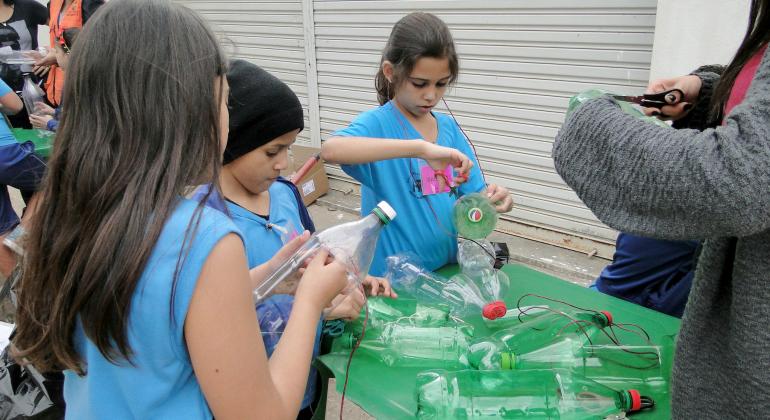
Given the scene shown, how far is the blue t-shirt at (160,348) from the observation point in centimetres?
95

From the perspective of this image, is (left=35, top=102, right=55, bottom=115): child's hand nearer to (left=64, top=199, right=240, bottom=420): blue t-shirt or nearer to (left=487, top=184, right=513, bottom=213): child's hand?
(left=487, top=184, right=513, bottom=213): child's hand

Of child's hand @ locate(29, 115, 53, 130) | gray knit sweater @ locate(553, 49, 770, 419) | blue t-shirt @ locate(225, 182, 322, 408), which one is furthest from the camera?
child's hand @ locate(29, 115, 53, 130)

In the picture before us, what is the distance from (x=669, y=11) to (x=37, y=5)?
18.2ft

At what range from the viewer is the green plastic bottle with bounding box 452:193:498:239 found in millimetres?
2172

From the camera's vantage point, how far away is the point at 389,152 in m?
2.08

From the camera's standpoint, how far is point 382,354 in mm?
1705

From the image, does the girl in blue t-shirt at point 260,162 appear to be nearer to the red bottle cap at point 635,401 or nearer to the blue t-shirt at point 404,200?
the blue t-shirt at point 404,200

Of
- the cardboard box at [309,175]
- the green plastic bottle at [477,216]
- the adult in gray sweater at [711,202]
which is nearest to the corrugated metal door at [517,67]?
the cardboard box at [309,175]

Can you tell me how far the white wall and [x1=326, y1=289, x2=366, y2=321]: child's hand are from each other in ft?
9.67

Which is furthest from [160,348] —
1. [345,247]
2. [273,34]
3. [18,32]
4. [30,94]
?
[273,34]

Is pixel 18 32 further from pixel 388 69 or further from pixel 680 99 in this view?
pixel 680 99

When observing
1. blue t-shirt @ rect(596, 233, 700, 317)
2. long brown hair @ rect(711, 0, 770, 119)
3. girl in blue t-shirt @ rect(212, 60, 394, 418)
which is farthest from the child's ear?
long brown hair @ rect(711, 0, 770, 119)

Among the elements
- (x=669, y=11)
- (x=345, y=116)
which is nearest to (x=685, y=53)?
(x=669, y=11)

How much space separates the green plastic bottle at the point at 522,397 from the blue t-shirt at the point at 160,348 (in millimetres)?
687
